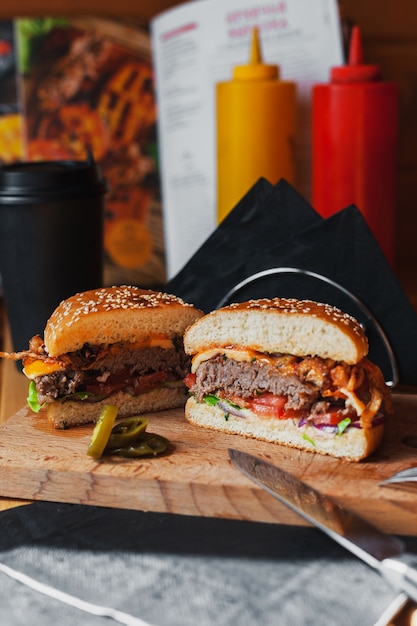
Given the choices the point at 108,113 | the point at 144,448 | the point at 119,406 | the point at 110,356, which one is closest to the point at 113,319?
the point at 110,356

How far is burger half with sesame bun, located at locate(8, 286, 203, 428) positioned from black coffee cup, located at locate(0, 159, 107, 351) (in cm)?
25

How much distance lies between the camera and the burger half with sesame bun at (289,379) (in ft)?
5.49

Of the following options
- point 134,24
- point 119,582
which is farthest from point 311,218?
point 134,24

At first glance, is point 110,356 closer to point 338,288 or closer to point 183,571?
point 338,288

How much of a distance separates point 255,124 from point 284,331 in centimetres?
106

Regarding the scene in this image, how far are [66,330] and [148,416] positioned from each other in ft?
0.96

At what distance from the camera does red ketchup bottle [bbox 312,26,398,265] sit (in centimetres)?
248

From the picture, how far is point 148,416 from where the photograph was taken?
1.94 metres

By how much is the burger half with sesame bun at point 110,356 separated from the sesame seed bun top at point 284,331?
10 cm

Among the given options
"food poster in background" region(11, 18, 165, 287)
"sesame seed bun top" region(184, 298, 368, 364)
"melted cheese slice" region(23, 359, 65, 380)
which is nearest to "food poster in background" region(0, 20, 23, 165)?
"food poster in background" region(11, 18, 165, 287)

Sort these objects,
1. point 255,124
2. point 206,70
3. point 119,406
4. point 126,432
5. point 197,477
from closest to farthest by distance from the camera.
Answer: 1. point 197,477
2. point 126,432
3. point 119,406
4. point 255,124
5. point 206,70

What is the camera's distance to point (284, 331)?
1734mm

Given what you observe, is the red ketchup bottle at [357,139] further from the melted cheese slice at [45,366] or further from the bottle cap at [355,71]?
the melted cheese slice at [45,366]

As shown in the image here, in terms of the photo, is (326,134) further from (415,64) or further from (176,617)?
(176,617)
